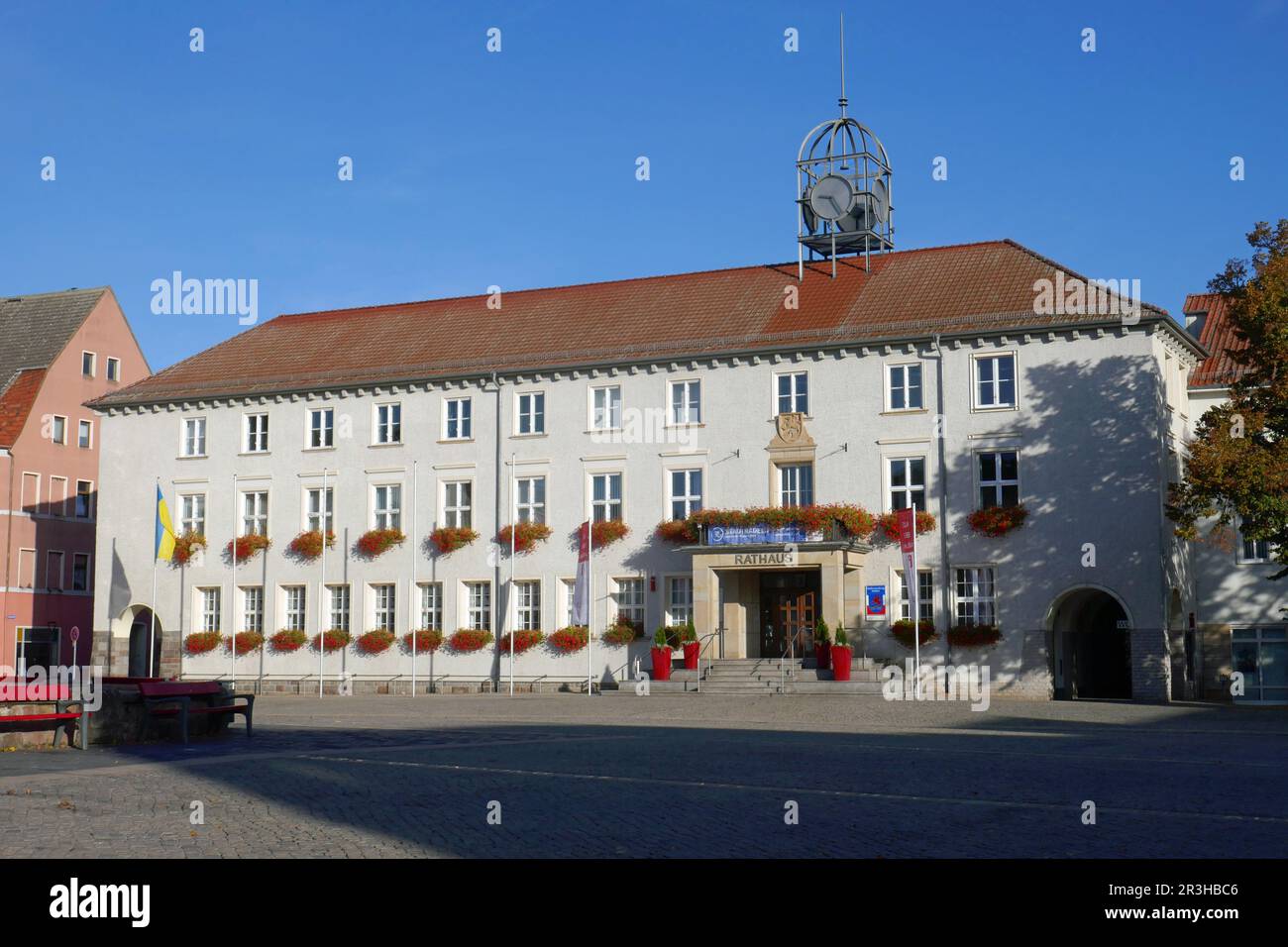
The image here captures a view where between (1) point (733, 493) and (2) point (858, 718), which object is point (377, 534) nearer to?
(1) point (733, 493)

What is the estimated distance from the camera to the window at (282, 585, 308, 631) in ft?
164

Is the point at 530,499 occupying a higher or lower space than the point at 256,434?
lower

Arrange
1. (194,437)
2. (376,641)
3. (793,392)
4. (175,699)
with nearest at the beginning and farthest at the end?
1. (175,699)
2. (793,392)
3. (376,641)
4. (194,437)

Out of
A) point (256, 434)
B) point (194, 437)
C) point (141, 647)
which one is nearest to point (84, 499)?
point (141, 647)

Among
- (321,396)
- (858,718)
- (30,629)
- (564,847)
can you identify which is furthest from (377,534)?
(564,847)

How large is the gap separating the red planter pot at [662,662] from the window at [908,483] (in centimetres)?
749

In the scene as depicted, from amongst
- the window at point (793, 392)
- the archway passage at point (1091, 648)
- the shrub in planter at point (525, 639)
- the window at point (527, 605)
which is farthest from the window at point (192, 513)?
the archway passage at point (1091, 648)

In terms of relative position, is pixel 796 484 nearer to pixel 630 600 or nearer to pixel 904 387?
pixel 904 387

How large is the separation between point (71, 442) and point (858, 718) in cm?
4265

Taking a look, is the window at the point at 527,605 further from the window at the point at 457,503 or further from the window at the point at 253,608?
the window at the point at 253,608

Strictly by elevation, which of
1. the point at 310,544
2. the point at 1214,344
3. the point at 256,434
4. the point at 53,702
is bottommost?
the point at 53,702

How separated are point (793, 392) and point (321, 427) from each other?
16.2 meters

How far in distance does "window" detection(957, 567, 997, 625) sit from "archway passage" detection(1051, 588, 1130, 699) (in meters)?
1.81

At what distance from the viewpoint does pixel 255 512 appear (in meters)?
51.1
